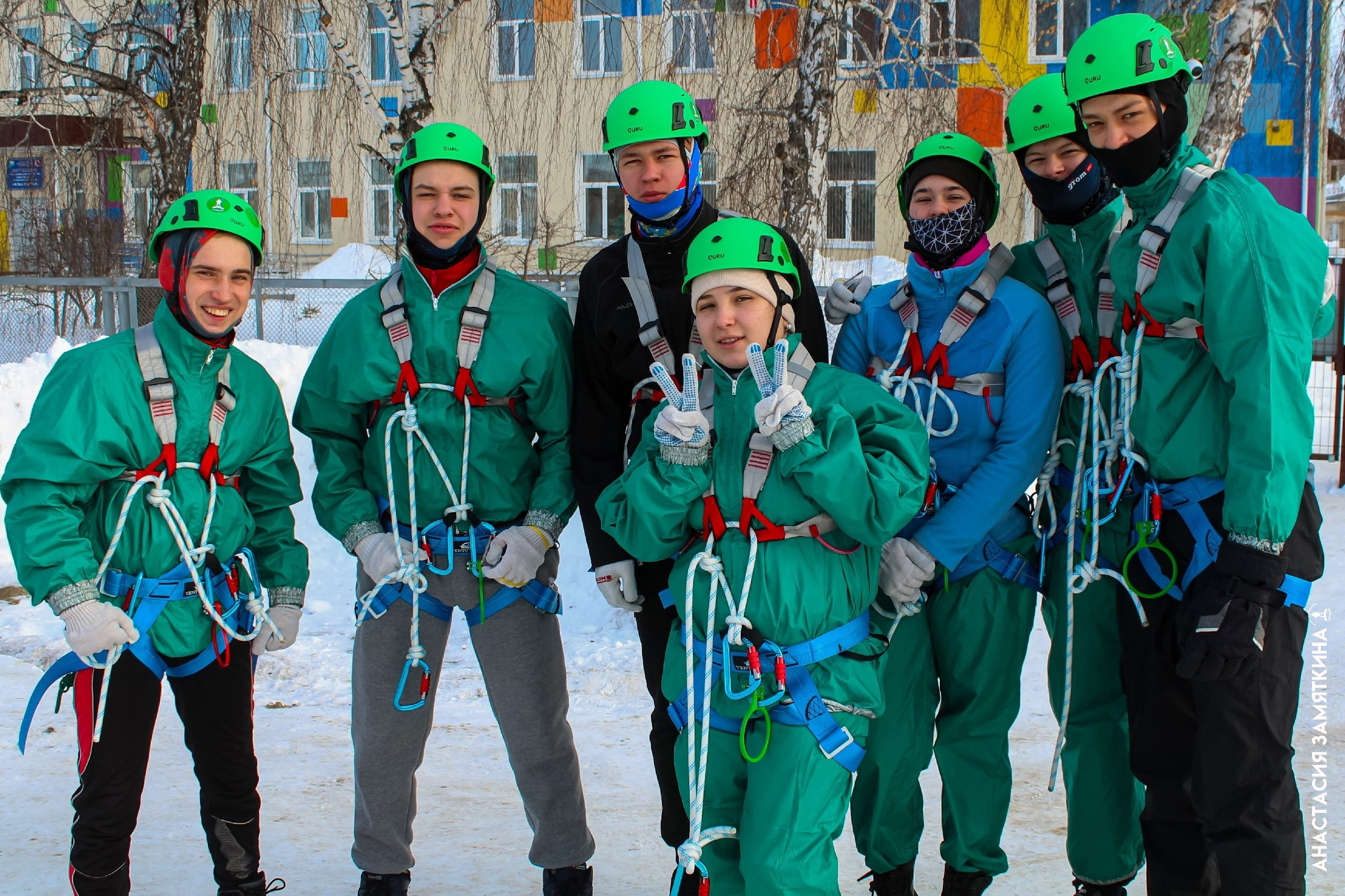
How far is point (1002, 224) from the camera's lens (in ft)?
46.7

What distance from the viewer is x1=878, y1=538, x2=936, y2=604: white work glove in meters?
3.18

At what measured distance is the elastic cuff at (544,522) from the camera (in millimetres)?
3551

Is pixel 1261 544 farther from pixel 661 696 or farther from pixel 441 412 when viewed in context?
pixel 441 412

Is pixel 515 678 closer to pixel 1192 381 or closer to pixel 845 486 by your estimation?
pixel 845 486

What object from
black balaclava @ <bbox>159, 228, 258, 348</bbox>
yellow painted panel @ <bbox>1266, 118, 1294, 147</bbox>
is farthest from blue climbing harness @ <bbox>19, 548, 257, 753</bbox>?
yellow painted panel @ <bbox>1266, 118, 1294, 147</bbox>

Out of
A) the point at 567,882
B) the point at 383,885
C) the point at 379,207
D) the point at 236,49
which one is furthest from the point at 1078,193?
the point at 379,207

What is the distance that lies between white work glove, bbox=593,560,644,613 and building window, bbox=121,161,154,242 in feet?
29.1

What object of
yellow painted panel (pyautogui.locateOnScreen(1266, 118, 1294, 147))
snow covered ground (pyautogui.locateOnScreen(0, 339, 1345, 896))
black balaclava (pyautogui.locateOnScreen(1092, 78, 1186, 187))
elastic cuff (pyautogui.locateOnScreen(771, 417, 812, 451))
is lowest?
snow covered ground (pyautogui.locateOnScreen(0, 339, 1345, 896))

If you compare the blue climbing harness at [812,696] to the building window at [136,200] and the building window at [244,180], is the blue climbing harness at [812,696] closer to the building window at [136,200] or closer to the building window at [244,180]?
the building window at [244,180]

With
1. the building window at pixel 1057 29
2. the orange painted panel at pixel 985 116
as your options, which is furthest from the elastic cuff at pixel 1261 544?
the building window at pixel 1057 29

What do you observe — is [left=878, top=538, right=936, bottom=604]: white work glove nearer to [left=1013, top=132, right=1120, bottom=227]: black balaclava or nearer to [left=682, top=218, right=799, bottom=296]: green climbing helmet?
[left=682, top=218, right=799, bottom=296]: green climbing helmet

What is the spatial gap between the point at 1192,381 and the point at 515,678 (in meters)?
2.20

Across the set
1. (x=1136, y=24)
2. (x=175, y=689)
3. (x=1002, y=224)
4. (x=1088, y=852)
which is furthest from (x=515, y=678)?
(x=1002, y=224)

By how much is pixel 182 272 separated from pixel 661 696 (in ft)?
6.52
